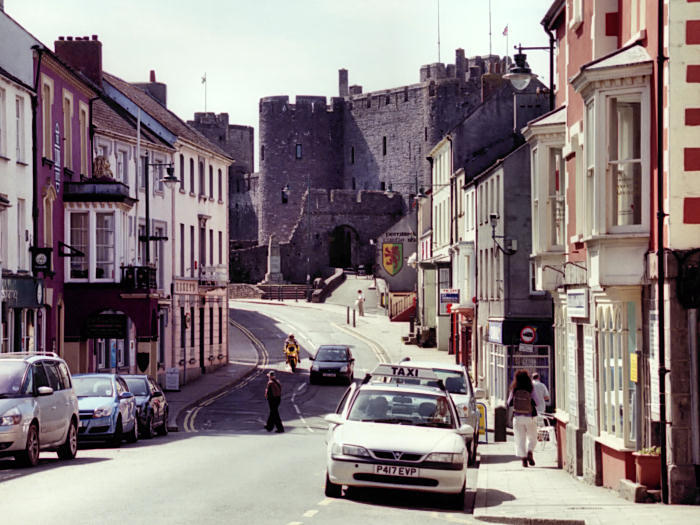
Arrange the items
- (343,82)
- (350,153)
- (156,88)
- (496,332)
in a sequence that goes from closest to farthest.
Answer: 1. (496,332)
2. (156,88)
3. (350,153)
4. (343,82)

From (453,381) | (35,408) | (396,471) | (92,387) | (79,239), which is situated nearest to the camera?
(396,471)

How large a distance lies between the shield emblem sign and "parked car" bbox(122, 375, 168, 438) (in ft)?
184

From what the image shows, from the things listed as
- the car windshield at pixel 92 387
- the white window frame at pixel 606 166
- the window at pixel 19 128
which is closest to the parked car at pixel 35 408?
the car windshield at pixel 92 387

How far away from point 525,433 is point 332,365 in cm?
2713

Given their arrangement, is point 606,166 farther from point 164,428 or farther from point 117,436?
point 164,428

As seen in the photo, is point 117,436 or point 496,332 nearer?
point 117,436

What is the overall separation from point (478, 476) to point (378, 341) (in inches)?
1824

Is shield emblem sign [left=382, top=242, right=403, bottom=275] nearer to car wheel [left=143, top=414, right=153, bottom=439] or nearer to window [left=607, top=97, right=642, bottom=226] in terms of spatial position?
car wheel [left=143, top=414, right=153, bottom=439]

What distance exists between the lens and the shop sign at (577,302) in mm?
20250

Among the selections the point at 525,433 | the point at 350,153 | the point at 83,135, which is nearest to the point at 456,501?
the point at 525,433

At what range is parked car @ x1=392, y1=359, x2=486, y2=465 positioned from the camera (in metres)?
24.5

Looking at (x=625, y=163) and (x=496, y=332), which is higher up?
(x=625, y=163)

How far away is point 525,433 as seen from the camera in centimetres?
2245

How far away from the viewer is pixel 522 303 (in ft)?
146
